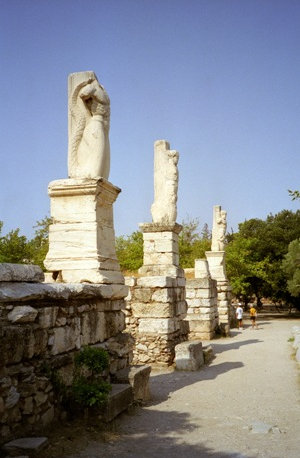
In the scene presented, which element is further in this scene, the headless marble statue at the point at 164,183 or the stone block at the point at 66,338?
the headless marble statue at the point at 164,183

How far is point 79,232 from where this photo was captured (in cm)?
609

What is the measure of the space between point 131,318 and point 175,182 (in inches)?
143

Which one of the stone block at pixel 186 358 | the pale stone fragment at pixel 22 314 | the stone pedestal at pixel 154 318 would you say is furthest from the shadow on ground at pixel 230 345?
the pale stone fragment at pixel 22 314

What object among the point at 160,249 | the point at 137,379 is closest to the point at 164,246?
the point at 160,249

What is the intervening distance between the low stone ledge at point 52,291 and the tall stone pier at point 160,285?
3.68 meters

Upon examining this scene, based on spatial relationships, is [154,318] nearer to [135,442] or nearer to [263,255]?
[135,442]

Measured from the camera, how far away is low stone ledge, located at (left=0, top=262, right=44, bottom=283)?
3.94m

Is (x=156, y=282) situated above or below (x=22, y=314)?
above

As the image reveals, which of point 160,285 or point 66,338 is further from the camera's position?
point 160,285

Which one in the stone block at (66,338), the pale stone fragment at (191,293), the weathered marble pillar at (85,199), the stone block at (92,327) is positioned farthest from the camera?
the pale stone fragment at (191,293)

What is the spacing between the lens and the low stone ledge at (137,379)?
19.3 feet

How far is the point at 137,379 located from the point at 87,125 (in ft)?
11.5

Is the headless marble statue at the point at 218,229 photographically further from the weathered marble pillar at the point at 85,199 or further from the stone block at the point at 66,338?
the stone block at the point at 66,338

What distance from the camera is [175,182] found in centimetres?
1155
